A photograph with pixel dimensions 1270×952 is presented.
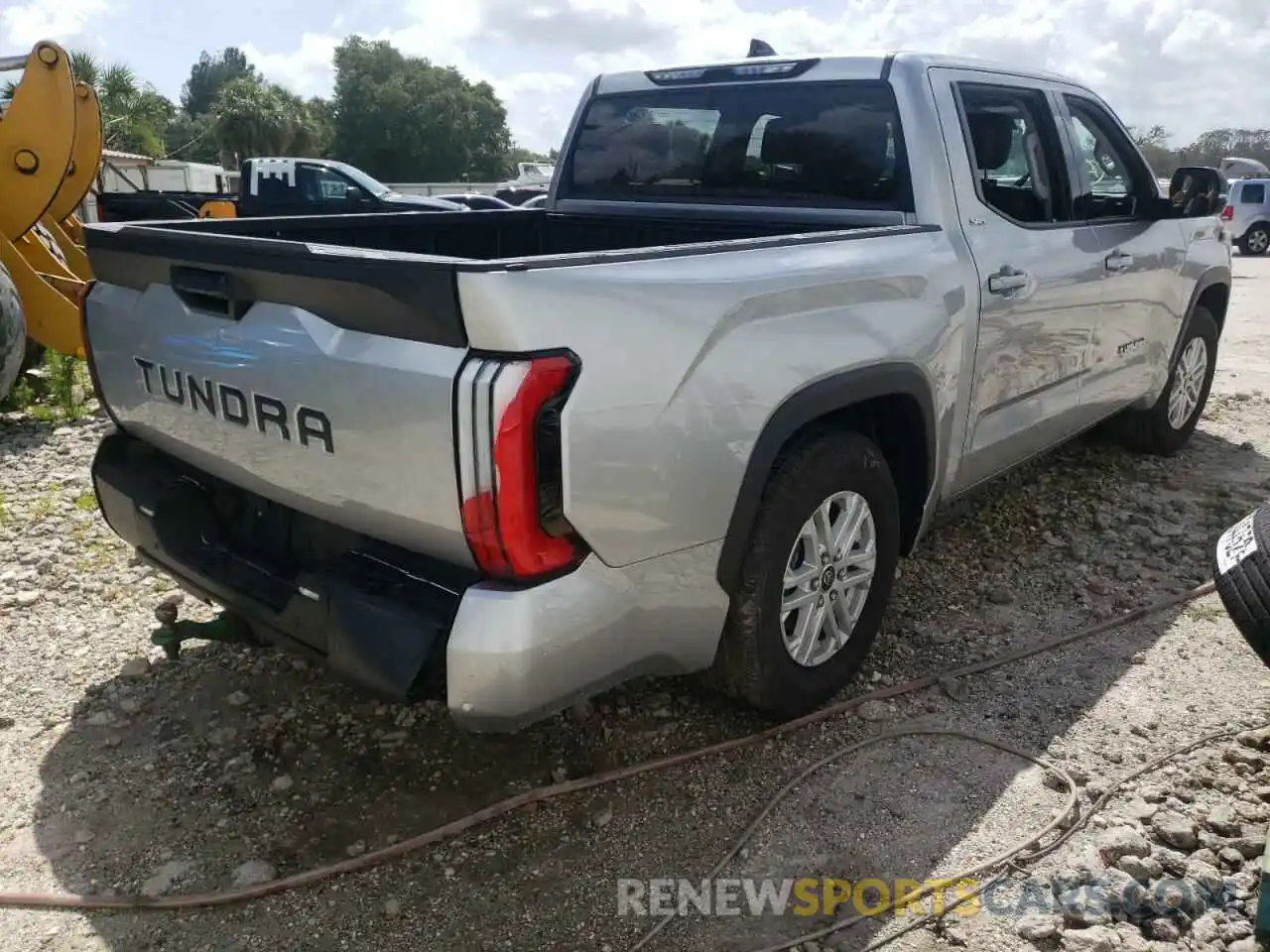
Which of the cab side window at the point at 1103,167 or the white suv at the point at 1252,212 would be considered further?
the white suv at the point at 1252,212

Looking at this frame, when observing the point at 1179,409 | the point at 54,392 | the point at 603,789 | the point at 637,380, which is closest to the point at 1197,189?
the point at 1179,409

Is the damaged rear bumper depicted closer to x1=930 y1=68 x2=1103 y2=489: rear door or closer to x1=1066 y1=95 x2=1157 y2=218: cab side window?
x1=930 y1=68 x2=1103 y2=489: rear door

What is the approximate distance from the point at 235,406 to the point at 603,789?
136 cm

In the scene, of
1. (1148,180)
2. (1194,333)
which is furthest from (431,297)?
(1194,333)

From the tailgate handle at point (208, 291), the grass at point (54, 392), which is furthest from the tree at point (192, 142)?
the tailgate handle at point (208, 291)

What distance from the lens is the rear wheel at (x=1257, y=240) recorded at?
69.8ft

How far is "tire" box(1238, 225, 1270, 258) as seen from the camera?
21.3 meters

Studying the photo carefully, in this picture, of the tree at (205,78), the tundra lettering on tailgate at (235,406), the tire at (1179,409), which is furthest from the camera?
the tree at (205,78)

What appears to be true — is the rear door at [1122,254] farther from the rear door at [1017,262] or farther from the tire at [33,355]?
the tire at [33,355]

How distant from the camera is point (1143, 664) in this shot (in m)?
3.51

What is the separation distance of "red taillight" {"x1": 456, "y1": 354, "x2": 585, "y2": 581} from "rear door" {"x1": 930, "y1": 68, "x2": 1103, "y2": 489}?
1.84m

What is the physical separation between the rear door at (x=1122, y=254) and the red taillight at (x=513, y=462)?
9.40 feet

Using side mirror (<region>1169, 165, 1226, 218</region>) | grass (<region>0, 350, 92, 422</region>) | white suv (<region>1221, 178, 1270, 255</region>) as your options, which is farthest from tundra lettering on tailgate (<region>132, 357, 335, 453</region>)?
white suv (<region>1221, 178, 1270, 255</region>)

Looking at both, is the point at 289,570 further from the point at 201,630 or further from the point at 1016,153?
the point at 1016,153
